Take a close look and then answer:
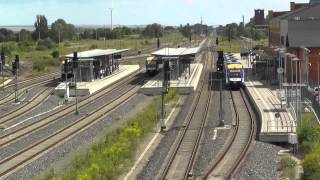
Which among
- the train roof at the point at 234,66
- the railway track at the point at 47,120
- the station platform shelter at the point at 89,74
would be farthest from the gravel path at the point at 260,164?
the train roof at the point at 234,66

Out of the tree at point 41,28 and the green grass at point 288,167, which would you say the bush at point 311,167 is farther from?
the tree at point 41,28

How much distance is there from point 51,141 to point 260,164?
11.1 metres

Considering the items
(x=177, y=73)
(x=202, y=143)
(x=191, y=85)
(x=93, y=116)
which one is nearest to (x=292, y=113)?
(x=202, y=143)

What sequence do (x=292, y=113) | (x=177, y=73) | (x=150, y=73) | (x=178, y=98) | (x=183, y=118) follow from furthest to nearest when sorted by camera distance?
(x=150, y=73), (x=177, y=73), (x=178, y=98), (x=183, y=118), (x=292, y=113)

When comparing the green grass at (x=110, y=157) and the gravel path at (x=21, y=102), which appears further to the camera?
the gravel path at (x=21, y=102)

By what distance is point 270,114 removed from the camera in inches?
1330

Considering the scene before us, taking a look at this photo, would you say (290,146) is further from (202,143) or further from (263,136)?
(202,143)

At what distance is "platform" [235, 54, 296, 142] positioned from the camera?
27.1 m

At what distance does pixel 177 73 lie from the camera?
2320 inches

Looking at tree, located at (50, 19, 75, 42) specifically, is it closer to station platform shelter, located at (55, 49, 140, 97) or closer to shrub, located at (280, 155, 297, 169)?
station platform shelter, located at (55, 49, 140, 97)

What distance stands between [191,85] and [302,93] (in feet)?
59.5

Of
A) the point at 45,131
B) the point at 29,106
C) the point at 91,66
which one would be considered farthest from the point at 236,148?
the point at 91,66

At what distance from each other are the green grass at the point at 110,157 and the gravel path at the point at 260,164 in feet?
14.7

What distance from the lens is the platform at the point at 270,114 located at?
2706 centimetres
